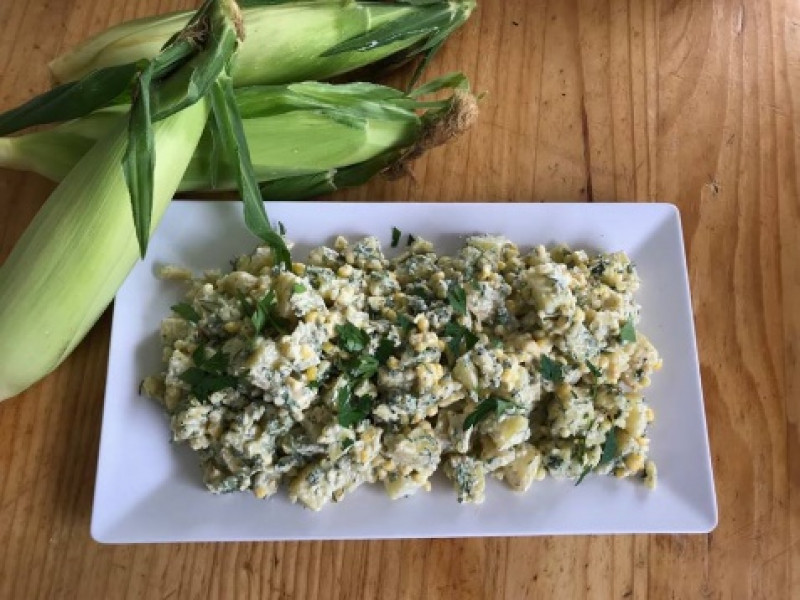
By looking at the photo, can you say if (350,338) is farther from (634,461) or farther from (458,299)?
(634,461)

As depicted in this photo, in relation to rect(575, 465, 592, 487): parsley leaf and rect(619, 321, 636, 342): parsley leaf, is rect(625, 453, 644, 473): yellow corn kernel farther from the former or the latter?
rect(619, 321, 636, 342): parsley leaf

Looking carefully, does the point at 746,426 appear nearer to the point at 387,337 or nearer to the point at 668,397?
the point at 668,397

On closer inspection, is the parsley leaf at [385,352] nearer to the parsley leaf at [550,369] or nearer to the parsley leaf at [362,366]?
the parsley leaf at [362,366]

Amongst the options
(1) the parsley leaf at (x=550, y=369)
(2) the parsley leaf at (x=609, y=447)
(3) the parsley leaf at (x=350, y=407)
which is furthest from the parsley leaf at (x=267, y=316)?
(2) the parsley leaf at (x=609, y=447)

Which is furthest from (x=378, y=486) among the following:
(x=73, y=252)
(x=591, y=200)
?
(x=591, y=200)

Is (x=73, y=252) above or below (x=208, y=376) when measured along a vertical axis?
Answer: above

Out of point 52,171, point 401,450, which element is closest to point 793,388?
point 401,450
